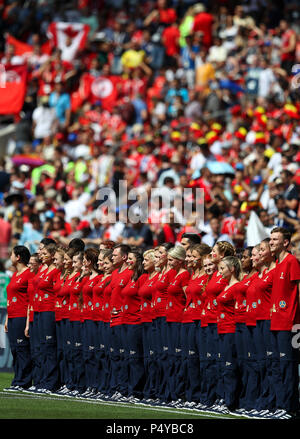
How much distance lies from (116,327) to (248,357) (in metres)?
2.46

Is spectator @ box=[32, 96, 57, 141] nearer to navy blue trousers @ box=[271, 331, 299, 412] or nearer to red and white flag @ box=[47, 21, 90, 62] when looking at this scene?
red and white flag @ box=[47, 21, 90, 62]

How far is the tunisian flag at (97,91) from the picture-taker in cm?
3086

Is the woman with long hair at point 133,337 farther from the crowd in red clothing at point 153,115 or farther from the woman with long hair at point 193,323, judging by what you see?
the crowd in red clothing at point 153,115

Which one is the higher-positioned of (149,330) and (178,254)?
(178,254)

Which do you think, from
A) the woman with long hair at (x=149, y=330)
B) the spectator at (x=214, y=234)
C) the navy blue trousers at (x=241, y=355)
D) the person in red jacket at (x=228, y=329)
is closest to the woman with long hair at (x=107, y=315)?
the woman with long hair at (x=149, y=330)

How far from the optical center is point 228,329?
15055 millimetres

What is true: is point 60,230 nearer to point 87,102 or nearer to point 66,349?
point 66,349

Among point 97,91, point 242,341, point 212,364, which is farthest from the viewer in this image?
point 97,91

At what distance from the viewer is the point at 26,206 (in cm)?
2488

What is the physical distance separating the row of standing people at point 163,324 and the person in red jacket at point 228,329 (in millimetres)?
12

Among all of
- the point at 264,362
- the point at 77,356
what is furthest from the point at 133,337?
the point at 264,362

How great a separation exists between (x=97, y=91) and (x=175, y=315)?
15823mm

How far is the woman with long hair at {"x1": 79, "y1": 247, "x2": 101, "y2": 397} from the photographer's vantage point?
55.9 feet

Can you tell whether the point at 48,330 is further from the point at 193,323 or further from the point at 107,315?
the point at 193,323
